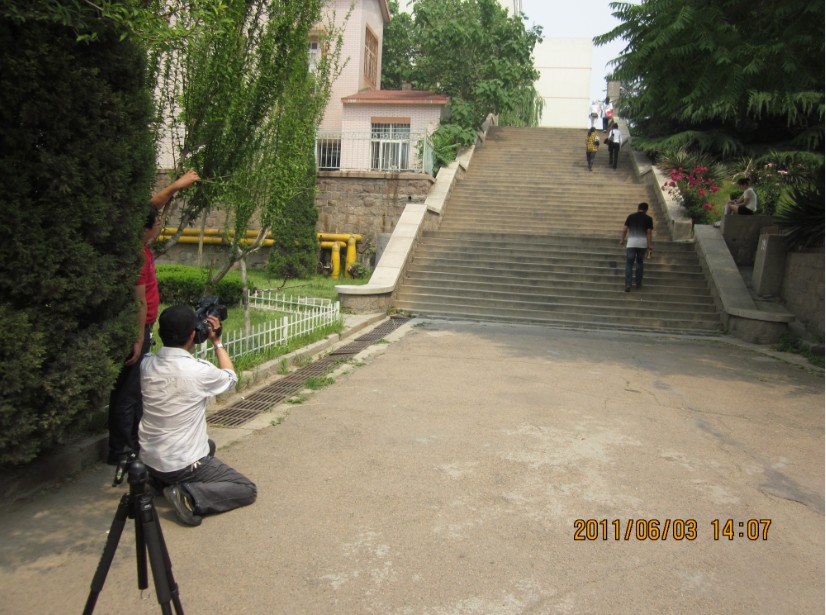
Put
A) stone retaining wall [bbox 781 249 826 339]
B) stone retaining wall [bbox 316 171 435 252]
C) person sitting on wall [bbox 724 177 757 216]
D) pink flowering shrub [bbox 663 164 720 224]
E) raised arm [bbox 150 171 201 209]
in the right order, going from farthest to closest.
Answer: stone retaining wall [bbox 316 171 435 252] → pink flowering shrub [bbox 663 164 720 224] → person sitting on wall [bbox 724 177 757 216] → stone retaining wall [bbox 781 249 826 339] → raised arm [bbox 150 171 201 209]

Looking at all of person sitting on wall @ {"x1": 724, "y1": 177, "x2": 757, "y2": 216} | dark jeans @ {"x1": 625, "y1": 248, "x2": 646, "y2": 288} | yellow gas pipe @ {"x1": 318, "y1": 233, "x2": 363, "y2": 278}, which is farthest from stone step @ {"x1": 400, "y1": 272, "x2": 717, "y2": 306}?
yellow gas pipe @ {"x1": 318, "y1": 233, "x2": 363, "y2": 278}

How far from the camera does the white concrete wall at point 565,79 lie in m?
42.8

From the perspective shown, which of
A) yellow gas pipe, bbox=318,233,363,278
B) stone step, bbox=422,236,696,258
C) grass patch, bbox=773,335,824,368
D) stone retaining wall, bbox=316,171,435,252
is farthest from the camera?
stone retaining wall, bbox=316,171,435,252

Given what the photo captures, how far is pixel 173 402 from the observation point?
3.70 m

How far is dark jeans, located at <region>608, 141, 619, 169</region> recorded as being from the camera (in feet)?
65.4

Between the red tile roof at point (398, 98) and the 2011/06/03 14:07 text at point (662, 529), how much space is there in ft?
58.1

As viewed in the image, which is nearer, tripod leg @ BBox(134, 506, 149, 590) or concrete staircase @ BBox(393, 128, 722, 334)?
tripod leg @ BBox(134, 506, 149, 590)

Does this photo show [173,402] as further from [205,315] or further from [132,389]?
[132,389]

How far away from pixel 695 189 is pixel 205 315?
46.8 feet

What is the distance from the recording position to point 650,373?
25.9 feet

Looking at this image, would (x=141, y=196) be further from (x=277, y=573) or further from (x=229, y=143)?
(x=277, y=573)

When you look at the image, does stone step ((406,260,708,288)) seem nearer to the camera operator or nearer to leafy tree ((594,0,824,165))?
leafy tree ((594,0,824,165))

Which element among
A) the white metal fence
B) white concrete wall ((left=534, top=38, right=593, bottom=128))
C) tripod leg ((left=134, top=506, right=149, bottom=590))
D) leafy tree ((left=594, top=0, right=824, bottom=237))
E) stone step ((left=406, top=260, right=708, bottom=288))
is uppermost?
white concrete wall ((left=534, top=38, right=593, bottom=128))

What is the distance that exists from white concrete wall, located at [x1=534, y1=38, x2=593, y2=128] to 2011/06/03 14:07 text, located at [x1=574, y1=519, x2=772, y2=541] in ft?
136
